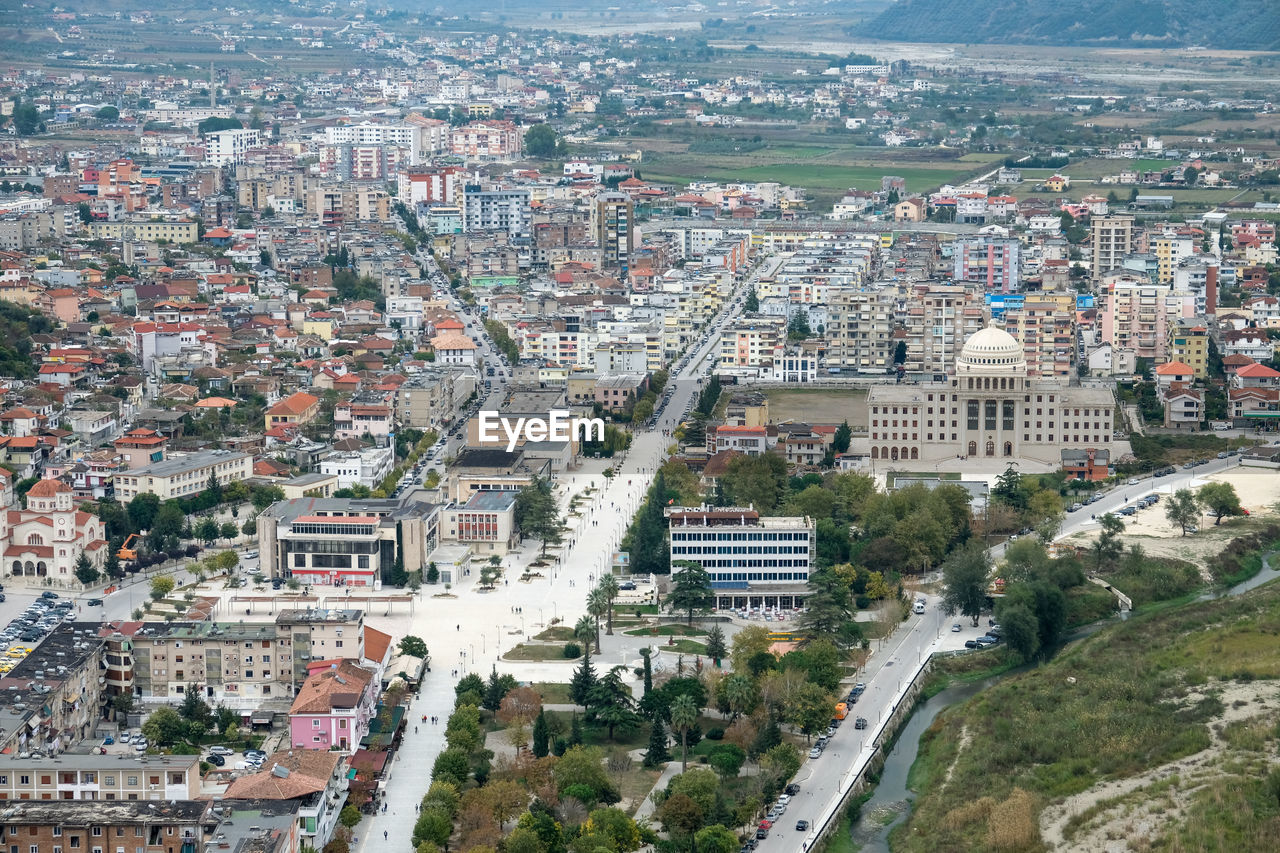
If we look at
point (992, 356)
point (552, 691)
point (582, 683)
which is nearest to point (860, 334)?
point (992, 356)

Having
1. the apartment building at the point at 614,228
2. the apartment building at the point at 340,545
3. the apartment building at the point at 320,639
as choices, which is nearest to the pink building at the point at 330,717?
the apartment building at the point at 320,639

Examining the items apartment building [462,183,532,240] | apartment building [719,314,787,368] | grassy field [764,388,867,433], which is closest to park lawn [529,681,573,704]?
grassy field [764,388,867,433]

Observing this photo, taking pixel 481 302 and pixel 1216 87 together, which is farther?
pixel 1216 87

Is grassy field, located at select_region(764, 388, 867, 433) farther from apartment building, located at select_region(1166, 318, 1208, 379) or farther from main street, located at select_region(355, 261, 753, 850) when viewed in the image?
apartment building, located at select_region(1166, 318, 1208, 379)

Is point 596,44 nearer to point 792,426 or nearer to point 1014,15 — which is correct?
point 1014,15

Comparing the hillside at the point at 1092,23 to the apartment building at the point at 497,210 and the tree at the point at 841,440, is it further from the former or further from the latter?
the tree at the point at 841,440

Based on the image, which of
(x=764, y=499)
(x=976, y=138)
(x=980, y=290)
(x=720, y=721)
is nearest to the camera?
(x=720, y=721)

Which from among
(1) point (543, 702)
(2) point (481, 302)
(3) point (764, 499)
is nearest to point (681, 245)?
(2) point (481, 302)
